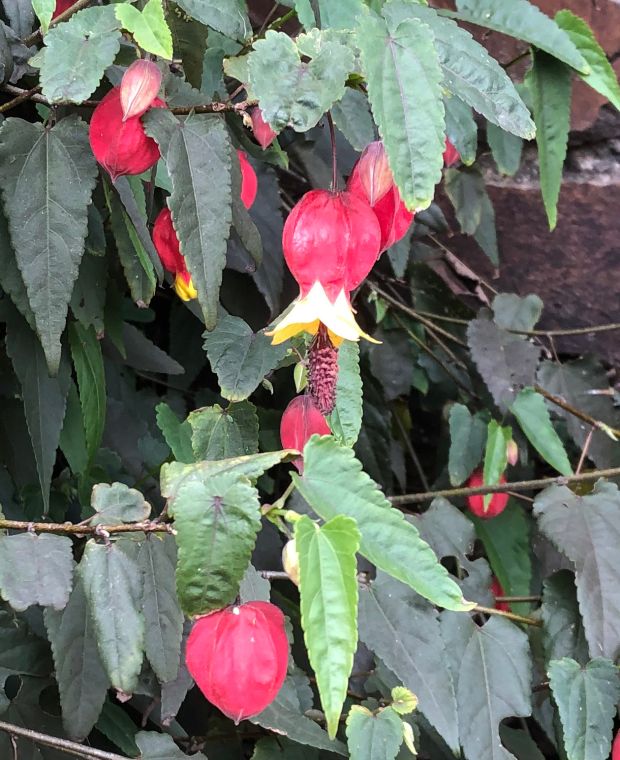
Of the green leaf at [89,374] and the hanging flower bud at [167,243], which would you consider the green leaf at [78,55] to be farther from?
the green leaf at [89,374]

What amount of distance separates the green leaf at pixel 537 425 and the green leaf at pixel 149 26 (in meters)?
0.49

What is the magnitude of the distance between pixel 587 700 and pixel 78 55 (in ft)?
1.60

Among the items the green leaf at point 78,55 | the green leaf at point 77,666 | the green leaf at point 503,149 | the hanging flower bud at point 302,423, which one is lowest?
the green leaf at point 77,666

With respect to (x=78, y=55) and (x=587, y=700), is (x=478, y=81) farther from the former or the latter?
(x=587, y=700)

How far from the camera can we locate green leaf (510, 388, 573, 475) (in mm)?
727

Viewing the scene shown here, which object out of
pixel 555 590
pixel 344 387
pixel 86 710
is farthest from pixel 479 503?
pixel 86 710

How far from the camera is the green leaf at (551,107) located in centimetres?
62

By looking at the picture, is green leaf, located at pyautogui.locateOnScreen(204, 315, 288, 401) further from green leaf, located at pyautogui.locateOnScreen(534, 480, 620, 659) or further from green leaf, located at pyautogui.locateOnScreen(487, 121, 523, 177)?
green leaf, located at pyautogui.locateOnScreen(487, 121, 523, 177)

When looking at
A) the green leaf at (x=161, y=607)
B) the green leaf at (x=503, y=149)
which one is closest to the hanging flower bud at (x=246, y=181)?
the green leaf at (x=161, y=607)

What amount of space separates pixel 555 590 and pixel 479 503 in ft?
0.68

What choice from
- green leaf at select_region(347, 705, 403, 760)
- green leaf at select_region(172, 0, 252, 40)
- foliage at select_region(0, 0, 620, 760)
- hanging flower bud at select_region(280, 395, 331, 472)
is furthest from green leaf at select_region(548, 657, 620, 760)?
green leaf at select_region(172, 0, 252, 40)

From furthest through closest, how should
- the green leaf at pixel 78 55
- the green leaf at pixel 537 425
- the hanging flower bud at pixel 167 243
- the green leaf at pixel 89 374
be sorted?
the green leaf at pixel 537 425 → the green leaf at pixel 89 374 → the hanging flower bud at pixel 167 243 → the green leaf at pixel 78 55

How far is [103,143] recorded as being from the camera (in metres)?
0.42

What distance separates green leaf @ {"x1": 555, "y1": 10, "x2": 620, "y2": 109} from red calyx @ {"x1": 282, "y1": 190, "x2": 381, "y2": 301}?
26cm
